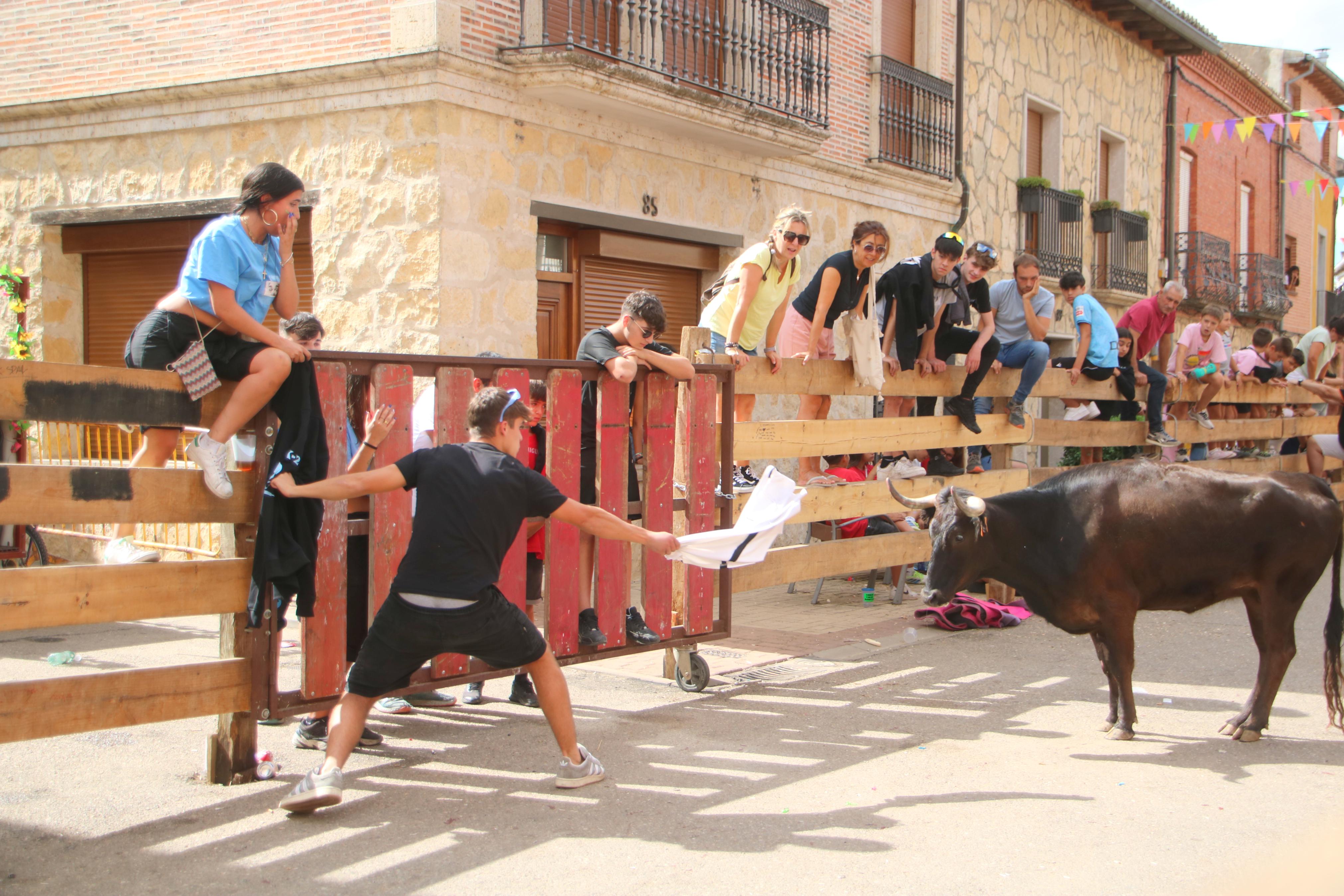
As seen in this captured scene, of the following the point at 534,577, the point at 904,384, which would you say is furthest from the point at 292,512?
the point at 904,384

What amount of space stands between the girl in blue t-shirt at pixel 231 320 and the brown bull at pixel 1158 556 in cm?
345

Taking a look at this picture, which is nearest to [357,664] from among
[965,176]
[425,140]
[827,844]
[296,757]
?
[296,757]

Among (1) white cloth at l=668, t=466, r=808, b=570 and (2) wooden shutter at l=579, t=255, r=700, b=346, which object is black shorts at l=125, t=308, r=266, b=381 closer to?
(1) white cloth at l=668, t=466, r=808, b=570

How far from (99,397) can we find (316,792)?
1694 millimetres

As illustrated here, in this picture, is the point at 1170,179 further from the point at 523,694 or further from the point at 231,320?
the point at 231,320

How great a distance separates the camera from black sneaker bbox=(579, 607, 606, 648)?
229 inches

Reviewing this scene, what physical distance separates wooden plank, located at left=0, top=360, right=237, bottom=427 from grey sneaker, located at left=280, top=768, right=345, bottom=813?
148 cm

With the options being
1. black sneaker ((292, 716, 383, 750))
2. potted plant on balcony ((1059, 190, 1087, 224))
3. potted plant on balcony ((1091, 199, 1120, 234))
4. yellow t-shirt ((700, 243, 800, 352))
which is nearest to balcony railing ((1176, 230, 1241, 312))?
potted plant on balcony ((1091, 199, 1120, 234))

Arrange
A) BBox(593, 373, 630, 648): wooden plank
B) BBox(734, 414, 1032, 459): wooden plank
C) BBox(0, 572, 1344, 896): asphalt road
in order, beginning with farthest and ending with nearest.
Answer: BBox(734, 414, 1032, 459): wooden plank, BBox(593, 373, 630, 648): wooden plank, BBox(0, 572, 1344, 896): asphalt road

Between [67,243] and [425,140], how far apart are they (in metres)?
4.63

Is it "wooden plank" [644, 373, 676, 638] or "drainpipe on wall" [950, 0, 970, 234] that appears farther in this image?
"drainpipe on wall" [950, 0, 970, 234]

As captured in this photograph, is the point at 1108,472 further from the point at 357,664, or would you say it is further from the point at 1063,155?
the point at 1063,155

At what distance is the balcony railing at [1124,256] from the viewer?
2008 centimetres

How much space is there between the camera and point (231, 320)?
4.56 m
